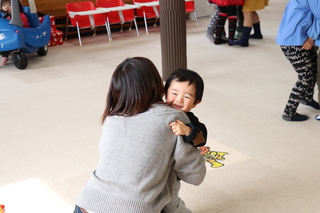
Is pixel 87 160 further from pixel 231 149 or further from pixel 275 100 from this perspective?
pixel 275 100

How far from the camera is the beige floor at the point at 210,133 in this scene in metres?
2.70

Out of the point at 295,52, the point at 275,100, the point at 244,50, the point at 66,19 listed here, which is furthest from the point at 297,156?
the point at 66,19

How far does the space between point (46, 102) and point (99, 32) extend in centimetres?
405

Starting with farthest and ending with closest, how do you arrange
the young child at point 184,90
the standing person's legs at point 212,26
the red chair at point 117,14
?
the red chair at point 117,14, the standing person's legs at point 212,26, the young child at point 184,90

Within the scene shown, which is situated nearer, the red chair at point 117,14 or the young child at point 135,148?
the young child at point 135,148

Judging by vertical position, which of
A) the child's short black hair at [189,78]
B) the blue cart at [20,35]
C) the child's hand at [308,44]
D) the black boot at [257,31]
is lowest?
the black boot at [257,31]

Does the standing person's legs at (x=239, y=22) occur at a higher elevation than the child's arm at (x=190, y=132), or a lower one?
lower

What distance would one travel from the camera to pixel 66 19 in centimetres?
807

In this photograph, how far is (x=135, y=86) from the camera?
5.71 ft

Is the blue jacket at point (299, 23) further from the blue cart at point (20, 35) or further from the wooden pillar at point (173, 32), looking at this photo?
the blue cart at point (20, 35)

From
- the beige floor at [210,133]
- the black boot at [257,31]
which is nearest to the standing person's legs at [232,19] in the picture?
the black boot at [257,31]

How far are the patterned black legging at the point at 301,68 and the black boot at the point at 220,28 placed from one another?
3196 mm

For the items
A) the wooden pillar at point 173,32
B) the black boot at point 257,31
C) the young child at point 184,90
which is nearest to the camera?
the young child at point 184,90

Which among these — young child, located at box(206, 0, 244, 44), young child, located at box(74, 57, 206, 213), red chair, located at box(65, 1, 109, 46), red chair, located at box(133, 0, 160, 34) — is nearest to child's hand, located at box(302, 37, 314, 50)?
young child, located at box(74, 57, 206, 213)
